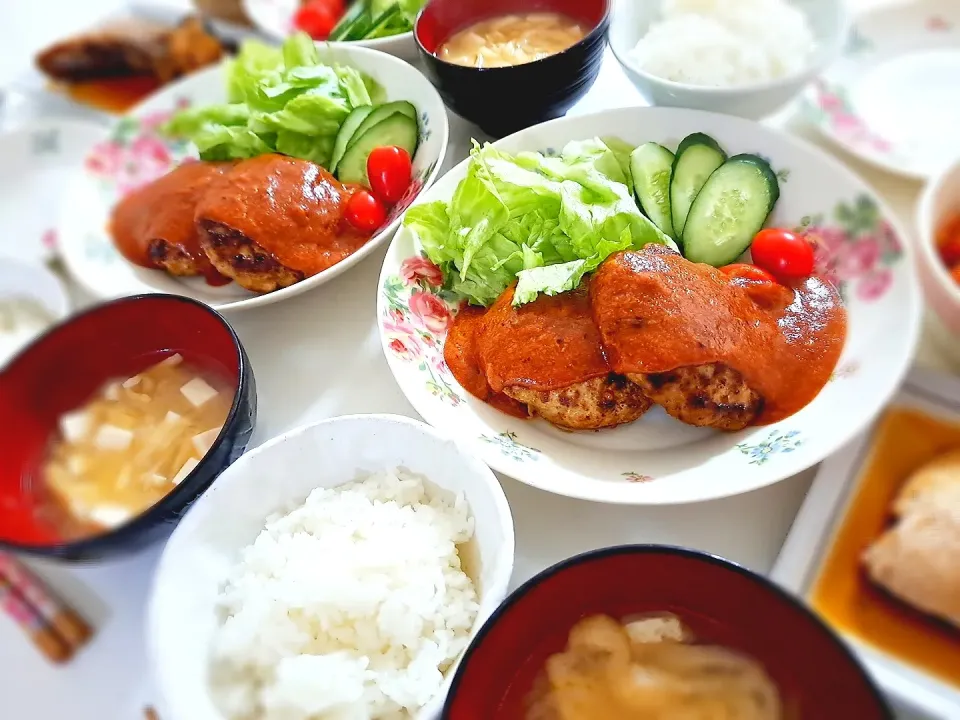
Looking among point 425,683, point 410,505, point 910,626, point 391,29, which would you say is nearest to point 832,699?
point 910,626

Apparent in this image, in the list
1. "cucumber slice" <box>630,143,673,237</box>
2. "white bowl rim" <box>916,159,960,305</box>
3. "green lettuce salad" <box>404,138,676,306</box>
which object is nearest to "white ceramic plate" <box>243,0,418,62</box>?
"green lettuce salad" <box>404,138,676,306</box>

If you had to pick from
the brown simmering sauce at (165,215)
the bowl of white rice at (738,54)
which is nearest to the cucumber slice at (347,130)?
the brown simmering sauce at (165,215)

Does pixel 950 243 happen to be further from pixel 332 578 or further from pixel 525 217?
pixel 332 578

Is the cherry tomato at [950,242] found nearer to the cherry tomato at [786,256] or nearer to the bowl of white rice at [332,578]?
the cherry tomato at [786,256]

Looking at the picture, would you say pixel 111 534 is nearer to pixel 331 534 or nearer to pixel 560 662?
pixel 331 534

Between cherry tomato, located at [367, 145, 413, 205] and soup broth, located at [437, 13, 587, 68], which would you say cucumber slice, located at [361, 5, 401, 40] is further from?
cherry tomato, located at [367, 145, 413, 205]

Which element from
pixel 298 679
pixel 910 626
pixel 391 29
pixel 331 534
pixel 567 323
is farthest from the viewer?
pixel 391 29
